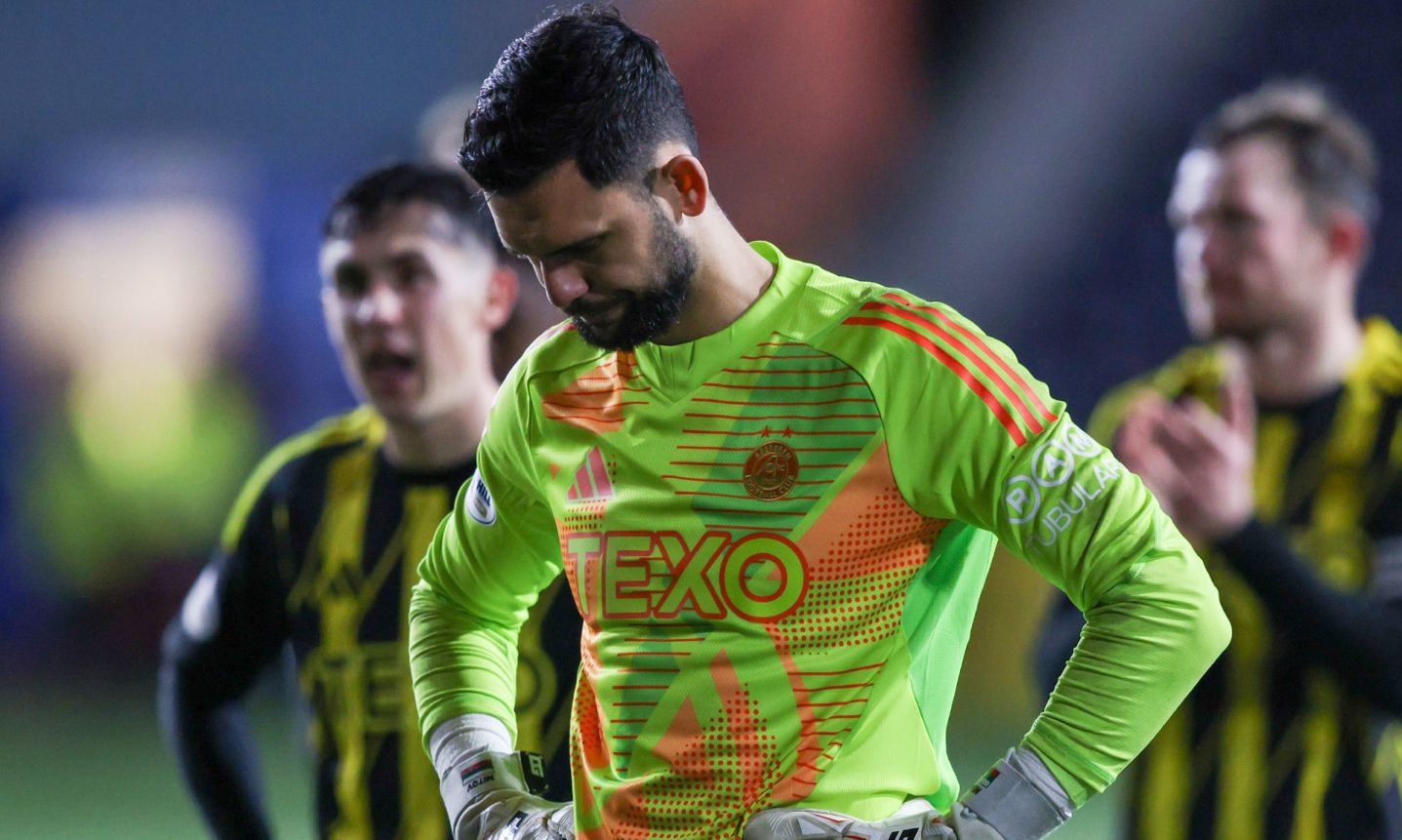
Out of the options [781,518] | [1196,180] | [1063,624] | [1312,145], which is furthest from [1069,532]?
[1312,145]

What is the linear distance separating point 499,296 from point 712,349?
137 cm

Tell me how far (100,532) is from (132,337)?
3.31 feet

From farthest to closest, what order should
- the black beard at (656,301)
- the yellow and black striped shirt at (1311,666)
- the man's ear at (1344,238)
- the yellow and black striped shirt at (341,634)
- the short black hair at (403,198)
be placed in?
the man's ear at (1344,238) < the short black hair at (403,198) < the yellow and black striped shirt at (1311,666) < the yellow and black striped shirt at (341,634) < the black beard at (656,301)

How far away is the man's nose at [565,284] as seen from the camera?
185 cm

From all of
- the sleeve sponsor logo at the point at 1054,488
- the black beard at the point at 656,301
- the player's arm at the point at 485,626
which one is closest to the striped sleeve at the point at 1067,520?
the sleeve sponsor logo at the point at 1054,488

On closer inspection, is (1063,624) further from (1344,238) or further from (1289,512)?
(1344,238)

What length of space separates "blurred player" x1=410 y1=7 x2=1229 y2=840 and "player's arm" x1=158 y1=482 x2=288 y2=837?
1343 millimetres

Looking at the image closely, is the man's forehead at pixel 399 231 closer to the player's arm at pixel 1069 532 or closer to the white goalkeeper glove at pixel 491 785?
the white goalkeeper glove at pixel 491 785

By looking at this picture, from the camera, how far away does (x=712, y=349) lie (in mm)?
1938

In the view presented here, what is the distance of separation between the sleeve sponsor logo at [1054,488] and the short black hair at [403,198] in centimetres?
158

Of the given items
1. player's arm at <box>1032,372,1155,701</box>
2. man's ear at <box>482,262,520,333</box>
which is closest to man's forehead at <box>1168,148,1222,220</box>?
player's arm at <box>1032,372,1155,701</box>

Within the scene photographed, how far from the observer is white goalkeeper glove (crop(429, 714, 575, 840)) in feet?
6.75

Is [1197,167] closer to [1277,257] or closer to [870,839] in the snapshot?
[1277,257]

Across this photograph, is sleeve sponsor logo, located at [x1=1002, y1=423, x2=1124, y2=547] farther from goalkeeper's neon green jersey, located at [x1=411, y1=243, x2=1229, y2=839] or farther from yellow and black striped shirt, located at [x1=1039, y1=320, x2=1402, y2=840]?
yellow and black striped shirt, located at [x1=1039, y1=320, x2=1402, y2=840]
